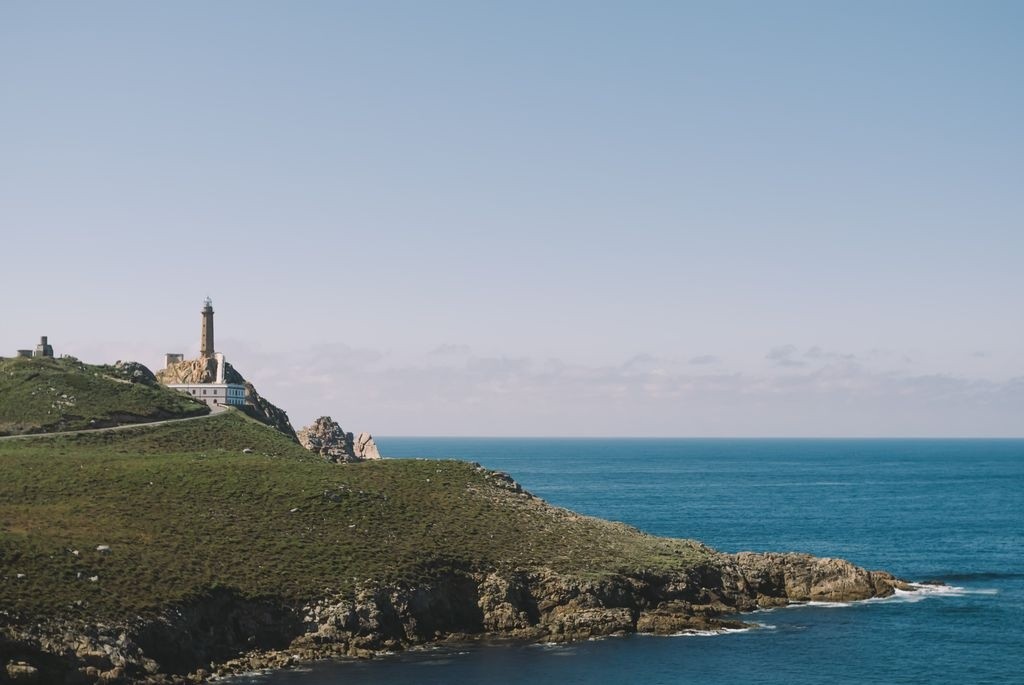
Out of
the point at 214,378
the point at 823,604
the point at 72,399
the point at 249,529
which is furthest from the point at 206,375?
the point at 823,604

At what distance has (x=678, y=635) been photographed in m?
77.9

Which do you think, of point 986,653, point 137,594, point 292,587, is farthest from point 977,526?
point 137,594

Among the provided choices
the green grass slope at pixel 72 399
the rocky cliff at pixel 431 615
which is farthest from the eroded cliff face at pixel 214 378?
the rocky cliff at pixel 431 615

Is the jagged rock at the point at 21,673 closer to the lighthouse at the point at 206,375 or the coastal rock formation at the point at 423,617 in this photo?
the coastal rock formation at the point at 423,617

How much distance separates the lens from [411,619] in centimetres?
7600

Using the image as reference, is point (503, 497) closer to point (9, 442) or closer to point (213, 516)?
point (213, 516)

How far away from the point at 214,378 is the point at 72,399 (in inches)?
1319

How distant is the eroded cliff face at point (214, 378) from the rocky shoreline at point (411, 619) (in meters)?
74.4

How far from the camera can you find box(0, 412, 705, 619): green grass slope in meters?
70.2

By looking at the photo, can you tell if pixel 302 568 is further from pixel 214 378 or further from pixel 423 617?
pixel 214 378

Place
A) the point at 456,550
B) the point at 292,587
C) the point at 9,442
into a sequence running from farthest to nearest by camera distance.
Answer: the point at 9,442 → the point at 456,550 → the point at 292,587

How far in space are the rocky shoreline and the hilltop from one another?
12cm

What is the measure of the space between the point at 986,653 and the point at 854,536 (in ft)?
204

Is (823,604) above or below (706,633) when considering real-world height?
above
